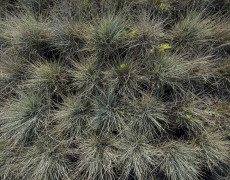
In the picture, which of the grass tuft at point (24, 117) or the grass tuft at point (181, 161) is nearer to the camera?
the grass tuft at point (181, 161)

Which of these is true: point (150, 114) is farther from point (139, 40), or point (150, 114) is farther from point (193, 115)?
point (139, 40)

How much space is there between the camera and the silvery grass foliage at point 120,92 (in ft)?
6.28

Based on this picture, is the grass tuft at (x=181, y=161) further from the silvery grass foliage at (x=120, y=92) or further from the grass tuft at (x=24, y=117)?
the grass tuft at (x=24, y=117)

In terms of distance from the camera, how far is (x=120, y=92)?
6.40 feet

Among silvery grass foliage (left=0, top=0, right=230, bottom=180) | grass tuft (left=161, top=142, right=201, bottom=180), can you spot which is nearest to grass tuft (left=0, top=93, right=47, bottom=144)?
silvery grass foliage (left=0, top=0, right=230, bottom=180)

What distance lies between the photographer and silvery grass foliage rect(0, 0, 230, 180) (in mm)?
1914

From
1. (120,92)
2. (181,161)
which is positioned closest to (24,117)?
(120,92)

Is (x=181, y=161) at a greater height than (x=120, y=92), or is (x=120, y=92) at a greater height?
(x=120, y=92)

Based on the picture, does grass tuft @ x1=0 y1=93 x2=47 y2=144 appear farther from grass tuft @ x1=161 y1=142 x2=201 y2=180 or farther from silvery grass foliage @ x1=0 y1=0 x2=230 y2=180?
grass tuft @ x1=161 y1=142 x2=201 y2=180

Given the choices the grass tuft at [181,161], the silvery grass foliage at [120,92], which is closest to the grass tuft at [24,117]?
the silvery grass foliage at [120,92]

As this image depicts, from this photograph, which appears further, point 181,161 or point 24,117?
point 24,117

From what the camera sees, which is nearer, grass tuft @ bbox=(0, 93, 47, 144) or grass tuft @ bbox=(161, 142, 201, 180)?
grass tuft @ bbox=(161, 142, 201, 180)

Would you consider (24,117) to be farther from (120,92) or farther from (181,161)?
(181,161)

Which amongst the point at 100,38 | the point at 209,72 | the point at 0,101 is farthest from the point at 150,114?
the point at 0,101
